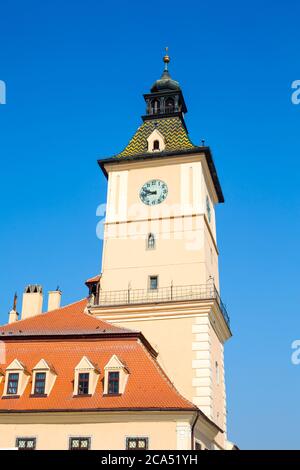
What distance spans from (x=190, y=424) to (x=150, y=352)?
5633mm

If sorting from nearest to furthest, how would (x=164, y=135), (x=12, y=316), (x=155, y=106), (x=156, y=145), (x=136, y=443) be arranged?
(x=136, y=443), (x=12, y=316), (x=156, y=145), (x=164, y=135), (x=155, y=106)

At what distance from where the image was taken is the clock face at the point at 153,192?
37.7m

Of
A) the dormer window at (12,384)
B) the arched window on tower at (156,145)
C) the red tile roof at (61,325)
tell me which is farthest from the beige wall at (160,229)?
the dormer window at (12,384)

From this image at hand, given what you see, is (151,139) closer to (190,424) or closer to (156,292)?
(156,292)

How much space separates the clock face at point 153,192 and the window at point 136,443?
598 inches

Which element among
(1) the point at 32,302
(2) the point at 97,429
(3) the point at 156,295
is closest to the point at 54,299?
(1) the point at 32,302

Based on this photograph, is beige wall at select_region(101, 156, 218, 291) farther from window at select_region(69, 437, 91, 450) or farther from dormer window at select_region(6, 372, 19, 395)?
window at select_region(69, 437, 91, 450)

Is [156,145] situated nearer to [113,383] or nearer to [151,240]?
[151,240]

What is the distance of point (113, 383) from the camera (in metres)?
28.1

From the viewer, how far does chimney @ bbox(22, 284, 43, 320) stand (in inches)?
1459

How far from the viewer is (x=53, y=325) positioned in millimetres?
32281

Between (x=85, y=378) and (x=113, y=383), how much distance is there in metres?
1.30

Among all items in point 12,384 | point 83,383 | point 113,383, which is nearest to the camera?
point 113,383
